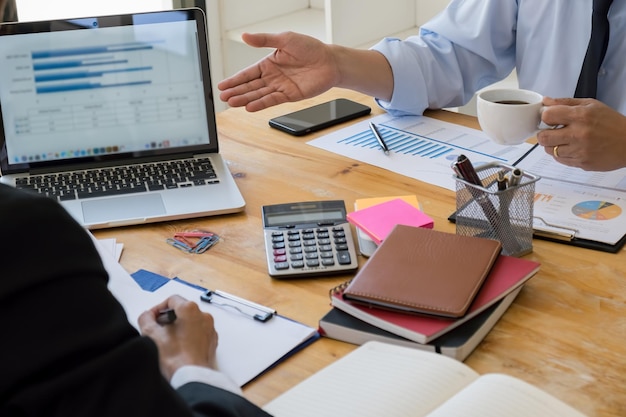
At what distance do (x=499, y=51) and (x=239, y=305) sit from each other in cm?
102

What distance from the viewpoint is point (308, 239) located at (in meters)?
1.22

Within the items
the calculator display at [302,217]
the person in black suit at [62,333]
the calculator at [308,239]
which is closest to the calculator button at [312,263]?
the calculator at [308,239]

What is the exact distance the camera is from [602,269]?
1150mm

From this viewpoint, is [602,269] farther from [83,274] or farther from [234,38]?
[234,38]

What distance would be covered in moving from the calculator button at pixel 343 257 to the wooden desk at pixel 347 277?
2 centimetres

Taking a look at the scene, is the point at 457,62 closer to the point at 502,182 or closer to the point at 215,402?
the point at 502,182

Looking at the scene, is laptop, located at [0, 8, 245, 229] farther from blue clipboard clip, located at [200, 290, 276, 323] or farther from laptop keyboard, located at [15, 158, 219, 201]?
blue clipboard clip, located at [200, 290, 276, 323]

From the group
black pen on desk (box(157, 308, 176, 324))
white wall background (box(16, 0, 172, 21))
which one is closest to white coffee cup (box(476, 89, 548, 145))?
black pen on desk (box(157, 308, 176, 324))

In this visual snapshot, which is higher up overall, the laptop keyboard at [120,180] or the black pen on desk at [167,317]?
the laptop keyboard at [120,180]

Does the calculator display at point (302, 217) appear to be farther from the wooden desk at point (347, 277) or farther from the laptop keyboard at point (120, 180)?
the laptop keyboard at point (120, 180)

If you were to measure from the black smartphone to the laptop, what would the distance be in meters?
0.23

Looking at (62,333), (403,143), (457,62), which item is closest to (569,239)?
→ (403,143)

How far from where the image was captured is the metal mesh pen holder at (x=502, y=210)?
1.16 meters

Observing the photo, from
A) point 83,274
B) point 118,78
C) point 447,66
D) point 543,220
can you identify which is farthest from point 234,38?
point 83,274
